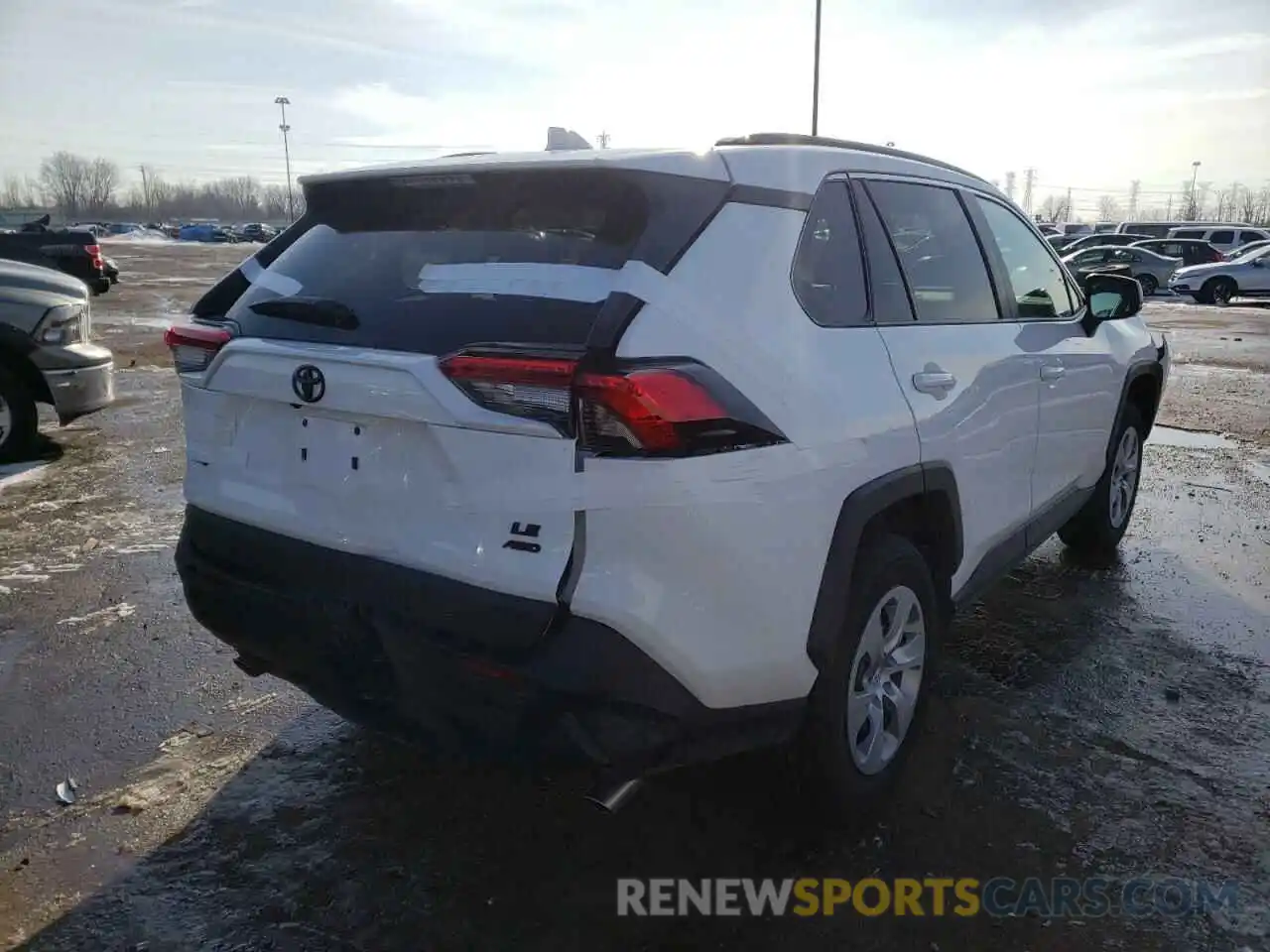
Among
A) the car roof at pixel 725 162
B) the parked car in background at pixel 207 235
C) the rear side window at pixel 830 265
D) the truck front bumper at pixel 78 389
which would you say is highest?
the parked car in background at pixel 207 235

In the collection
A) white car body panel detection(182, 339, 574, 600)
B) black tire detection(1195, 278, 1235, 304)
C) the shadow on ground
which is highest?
white car body panel detection(182, 339, 574, 600)

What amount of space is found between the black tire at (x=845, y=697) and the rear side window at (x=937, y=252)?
0.82 m

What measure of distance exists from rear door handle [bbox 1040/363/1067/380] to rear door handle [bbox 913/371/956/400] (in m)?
0.92

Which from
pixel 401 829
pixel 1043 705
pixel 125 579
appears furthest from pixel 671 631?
pixel 125 579

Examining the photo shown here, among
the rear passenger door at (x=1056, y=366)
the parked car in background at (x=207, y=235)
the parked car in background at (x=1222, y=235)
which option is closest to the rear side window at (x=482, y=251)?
the rear passenger door at (x=1056, y=366)

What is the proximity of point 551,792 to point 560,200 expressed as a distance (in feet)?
5.93

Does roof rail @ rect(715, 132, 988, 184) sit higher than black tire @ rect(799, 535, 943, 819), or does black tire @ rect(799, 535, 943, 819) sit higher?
roof rail @ rect(715, 132, 988, 184)

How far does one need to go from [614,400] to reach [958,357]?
5.18ft

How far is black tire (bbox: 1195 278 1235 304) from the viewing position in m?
25.2

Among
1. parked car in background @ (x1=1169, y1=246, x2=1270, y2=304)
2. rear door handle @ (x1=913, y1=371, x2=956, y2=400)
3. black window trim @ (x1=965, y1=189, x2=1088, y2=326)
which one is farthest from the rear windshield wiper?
parked car in background @ (x1=1169, y1=246, x2=1270, y2=304)

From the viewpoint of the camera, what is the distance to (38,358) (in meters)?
6.85

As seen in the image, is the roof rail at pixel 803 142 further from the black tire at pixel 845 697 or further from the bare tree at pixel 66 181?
the bare tree at pixel 66 181

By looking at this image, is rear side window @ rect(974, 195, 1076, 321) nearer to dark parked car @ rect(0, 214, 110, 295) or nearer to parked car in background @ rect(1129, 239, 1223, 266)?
dark parked car @ rect(0, 214, 110, 295)

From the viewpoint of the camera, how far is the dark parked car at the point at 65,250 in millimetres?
17312
